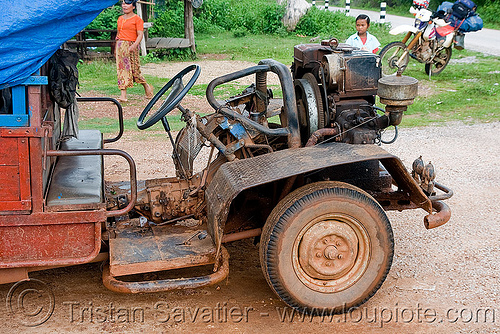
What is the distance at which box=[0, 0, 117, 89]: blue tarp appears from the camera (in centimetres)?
309

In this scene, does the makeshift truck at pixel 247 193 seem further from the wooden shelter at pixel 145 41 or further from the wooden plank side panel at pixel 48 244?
the wooden shelter at pixel 145 41

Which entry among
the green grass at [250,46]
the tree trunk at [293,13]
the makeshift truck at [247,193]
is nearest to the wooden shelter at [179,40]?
the green grass at [250,46]

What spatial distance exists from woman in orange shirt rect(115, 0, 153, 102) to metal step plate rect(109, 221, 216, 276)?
6.34m

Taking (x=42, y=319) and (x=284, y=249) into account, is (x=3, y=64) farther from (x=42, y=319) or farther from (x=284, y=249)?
(x=284, y=249)

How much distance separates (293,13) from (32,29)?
59.5 ft

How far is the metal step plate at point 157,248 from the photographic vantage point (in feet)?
11.8

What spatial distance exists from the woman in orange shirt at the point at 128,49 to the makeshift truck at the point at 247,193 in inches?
221

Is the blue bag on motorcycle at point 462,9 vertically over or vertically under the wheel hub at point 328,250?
over

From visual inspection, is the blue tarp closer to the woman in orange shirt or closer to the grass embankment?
the grass embankment

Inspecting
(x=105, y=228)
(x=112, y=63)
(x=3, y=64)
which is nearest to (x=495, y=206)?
(x=105, y=228)

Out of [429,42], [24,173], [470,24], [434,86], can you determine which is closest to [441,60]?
[429,42]

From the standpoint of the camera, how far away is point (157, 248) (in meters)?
3.80

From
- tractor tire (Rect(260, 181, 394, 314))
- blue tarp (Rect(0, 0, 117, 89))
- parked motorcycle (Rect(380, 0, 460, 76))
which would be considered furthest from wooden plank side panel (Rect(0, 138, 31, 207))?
parked motorcycle (Rect(380, 0, 460, 76))

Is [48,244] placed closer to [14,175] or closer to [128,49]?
[14,175]
